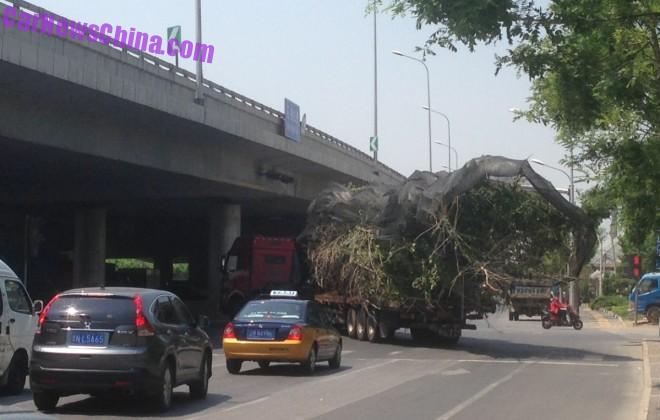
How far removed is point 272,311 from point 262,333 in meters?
0.71

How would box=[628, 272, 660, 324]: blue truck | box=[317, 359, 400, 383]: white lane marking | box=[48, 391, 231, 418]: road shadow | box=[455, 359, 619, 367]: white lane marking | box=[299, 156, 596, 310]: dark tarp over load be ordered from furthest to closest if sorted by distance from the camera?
box=[628, 272, 660, 324]: blue truck
box=[299, 156, 596, 310]: dark tarp over load
box=[455, 359, 619, 367]: white lane marking
box=[317, 359, 400, 383]: white lane marking
box=[48, 391, 231, 418]: road shadow

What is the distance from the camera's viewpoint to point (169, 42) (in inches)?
1329

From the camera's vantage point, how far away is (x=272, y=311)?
20.0 m

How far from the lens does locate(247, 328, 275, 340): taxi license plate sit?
764 inches

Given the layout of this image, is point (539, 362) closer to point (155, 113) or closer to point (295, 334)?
point (295, 334)

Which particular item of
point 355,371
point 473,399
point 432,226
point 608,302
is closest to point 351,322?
point 432,226

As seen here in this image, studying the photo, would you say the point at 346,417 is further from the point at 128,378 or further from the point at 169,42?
the point at 169,42

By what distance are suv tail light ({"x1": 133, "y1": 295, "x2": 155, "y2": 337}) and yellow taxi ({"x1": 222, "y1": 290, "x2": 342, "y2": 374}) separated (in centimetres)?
603

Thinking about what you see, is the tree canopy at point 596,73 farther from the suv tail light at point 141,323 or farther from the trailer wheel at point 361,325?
the trailer wheel at point 361,325

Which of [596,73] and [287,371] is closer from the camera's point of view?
[596,73]

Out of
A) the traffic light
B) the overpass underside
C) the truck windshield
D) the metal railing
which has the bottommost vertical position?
the truck windshield

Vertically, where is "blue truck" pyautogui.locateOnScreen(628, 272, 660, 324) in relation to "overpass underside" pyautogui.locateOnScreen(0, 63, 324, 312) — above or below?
below

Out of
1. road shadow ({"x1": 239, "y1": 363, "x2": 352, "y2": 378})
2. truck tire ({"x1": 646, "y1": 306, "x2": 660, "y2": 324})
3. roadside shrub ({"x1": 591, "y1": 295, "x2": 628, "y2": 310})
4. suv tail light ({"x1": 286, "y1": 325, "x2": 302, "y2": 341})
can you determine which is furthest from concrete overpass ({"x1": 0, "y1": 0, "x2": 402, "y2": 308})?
roadside shrub ({"x1": 591, "y1": 295, "x2": 628, "y2": 310})

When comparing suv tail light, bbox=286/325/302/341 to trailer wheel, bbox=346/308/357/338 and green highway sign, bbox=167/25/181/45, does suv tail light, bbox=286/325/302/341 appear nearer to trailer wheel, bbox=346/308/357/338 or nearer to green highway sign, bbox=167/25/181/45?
trailer wheel, bbox=346/308/357/338
